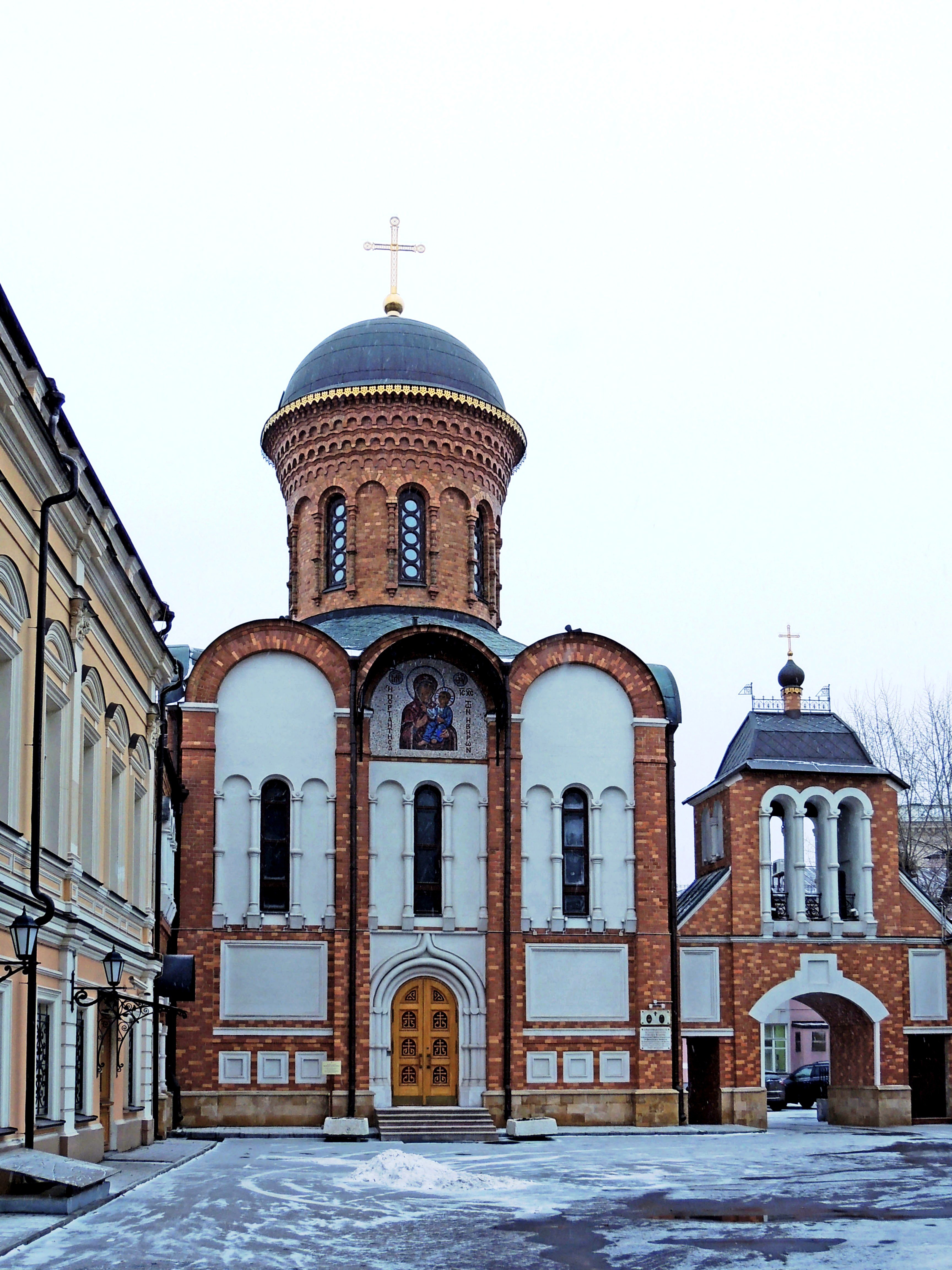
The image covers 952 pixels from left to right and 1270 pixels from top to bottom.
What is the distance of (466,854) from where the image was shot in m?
27.8

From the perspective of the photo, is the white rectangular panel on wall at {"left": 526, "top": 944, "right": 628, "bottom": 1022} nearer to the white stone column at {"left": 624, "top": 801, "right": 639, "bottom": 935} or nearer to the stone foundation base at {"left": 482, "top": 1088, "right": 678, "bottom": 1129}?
the white stone column at {"left": 624, "top": 801, "right": 639, "bottom": 935}

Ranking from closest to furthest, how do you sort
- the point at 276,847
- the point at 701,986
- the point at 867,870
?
the point at 276,847 < the point at 701,986 < the point at 867,870

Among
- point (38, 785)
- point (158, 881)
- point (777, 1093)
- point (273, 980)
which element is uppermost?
point (38, 785)

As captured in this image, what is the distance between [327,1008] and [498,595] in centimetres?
980

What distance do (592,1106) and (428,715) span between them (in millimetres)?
7219

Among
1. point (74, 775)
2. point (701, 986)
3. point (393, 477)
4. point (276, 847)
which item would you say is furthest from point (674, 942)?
point (74, 775)

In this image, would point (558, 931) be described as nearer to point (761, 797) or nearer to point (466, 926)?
point (466, 926)

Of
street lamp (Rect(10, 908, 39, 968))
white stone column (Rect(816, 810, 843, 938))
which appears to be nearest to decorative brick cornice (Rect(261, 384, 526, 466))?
white stone column (Rect(816, 810, 843, 938))

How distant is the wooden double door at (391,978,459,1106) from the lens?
26953 mm

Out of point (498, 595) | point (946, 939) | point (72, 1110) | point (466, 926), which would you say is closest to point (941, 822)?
point (946, 939)

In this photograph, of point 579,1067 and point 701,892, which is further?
point 701,892

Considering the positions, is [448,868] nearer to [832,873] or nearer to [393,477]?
[832,873]

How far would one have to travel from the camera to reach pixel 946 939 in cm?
2958

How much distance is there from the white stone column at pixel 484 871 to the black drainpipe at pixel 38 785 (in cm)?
1249
